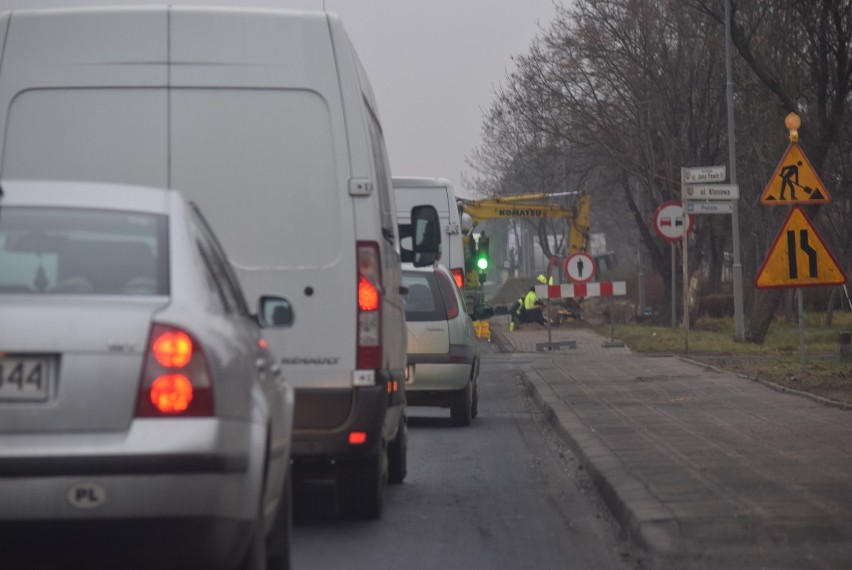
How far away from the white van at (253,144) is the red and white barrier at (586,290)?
72.5 ft

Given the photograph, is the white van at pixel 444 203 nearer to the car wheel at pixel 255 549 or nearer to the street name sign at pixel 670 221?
the street name sign at pixel 670 221

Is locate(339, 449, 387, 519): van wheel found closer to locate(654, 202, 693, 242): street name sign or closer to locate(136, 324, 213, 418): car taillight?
locate(136, 324, 213, 418): car taillight

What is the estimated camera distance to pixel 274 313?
6379 mm

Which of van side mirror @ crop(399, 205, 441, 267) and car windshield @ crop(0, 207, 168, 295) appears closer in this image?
car windshield @ crop(0, 207, 168, 295)

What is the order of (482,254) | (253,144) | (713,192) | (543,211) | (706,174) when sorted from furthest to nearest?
(543,211)
(482,254)
(713,192)
(706,174)
(253,144)

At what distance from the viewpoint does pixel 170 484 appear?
15.2 feet

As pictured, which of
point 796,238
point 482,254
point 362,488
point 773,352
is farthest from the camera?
point 482,254

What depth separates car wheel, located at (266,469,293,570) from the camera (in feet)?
20.0

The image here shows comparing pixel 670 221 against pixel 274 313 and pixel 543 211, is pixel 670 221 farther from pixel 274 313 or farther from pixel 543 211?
pixel 274 313

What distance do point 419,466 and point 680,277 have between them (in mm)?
35289

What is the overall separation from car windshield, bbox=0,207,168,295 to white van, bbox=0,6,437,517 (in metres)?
2.48

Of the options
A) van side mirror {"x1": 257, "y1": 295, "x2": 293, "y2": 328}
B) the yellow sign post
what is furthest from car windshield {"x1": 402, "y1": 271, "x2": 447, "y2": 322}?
van side mirror {"x1": 257, "y1": 295, "x2": 293, "y2": 328}

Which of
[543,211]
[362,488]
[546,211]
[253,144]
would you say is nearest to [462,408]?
[362,488]

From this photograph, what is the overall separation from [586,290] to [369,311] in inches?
897
